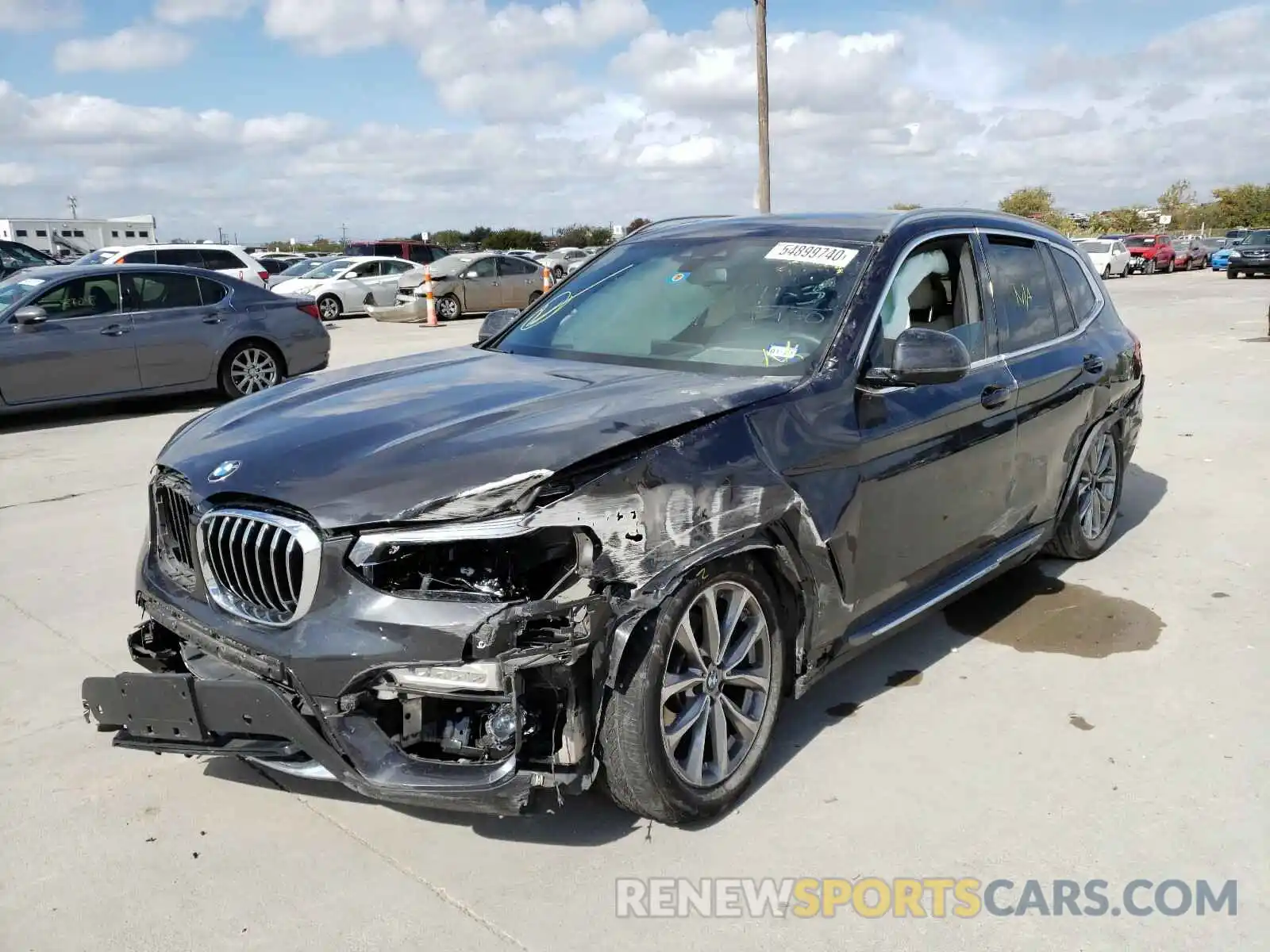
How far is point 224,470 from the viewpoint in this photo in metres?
2.98

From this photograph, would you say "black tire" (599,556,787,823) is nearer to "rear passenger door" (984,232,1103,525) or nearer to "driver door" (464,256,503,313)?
"rear passenger door" (984,232,1103,525)

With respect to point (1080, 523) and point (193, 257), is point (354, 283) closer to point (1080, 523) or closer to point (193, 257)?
point (193, 257)

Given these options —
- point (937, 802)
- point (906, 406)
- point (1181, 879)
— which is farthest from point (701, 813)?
point (906, 406)

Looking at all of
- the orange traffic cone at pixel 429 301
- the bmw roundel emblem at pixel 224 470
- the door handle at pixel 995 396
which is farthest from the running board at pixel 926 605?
the orange traffic cone at pixel 429 301

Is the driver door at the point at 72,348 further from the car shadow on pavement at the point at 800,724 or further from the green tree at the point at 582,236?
the green tree at the point at 582,236

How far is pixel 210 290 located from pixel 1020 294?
8.84m

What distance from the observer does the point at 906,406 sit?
12.0ft

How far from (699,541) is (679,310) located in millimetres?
1430

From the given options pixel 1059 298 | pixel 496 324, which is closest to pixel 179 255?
pixel 496 324

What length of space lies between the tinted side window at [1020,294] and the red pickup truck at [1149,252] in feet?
130

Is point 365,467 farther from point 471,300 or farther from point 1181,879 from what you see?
point 471,300

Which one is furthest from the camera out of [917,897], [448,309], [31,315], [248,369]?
[448,309]

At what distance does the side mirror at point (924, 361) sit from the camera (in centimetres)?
347

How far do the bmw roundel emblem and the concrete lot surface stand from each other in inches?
41.4
